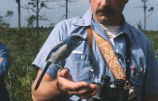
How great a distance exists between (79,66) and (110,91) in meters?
0.32

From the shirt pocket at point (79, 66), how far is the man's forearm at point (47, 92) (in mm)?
159

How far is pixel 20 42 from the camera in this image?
18328 millimetres

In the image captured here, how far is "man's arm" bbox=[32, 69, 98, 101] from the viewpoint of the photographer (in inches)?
57.1

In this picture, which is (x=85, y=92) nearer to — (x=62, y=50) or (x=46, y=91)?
(x=62, y=50)

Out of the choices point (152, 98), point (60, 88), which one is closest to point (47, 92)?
point (60, 88)

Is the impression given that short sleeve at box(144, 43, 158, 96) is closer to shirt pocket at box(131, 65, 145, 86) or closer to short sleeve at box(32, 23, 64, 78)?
shirt pocket at box(131, 65, 145, 86)

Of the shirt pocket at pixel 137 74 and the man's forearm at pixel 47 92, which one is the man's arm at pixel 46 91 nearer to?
the man's forearm at pixel 47 92

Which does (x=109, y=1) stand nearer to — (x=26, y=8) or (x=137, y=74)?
(x=137, y=74)

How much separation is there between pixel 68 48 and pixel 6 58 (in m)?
2.40

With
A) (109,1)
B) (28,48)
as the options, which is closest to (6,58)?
(109,1)

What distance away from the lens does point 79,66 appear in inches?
79.3

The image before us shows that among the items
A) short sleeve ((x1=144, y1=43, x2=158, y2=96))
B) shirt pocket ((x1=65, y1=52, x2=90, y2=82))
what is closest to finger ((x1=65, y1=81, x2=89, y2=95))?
shirt pocket ((x1=65, y1=52, x2=90, y2=82))

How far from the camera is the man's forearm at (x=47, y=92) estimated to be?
1899 millimetres

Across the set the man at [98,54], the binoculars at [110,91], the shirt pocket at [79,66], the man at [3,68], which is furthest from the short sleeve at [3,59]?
the binoculars at [110,91]
